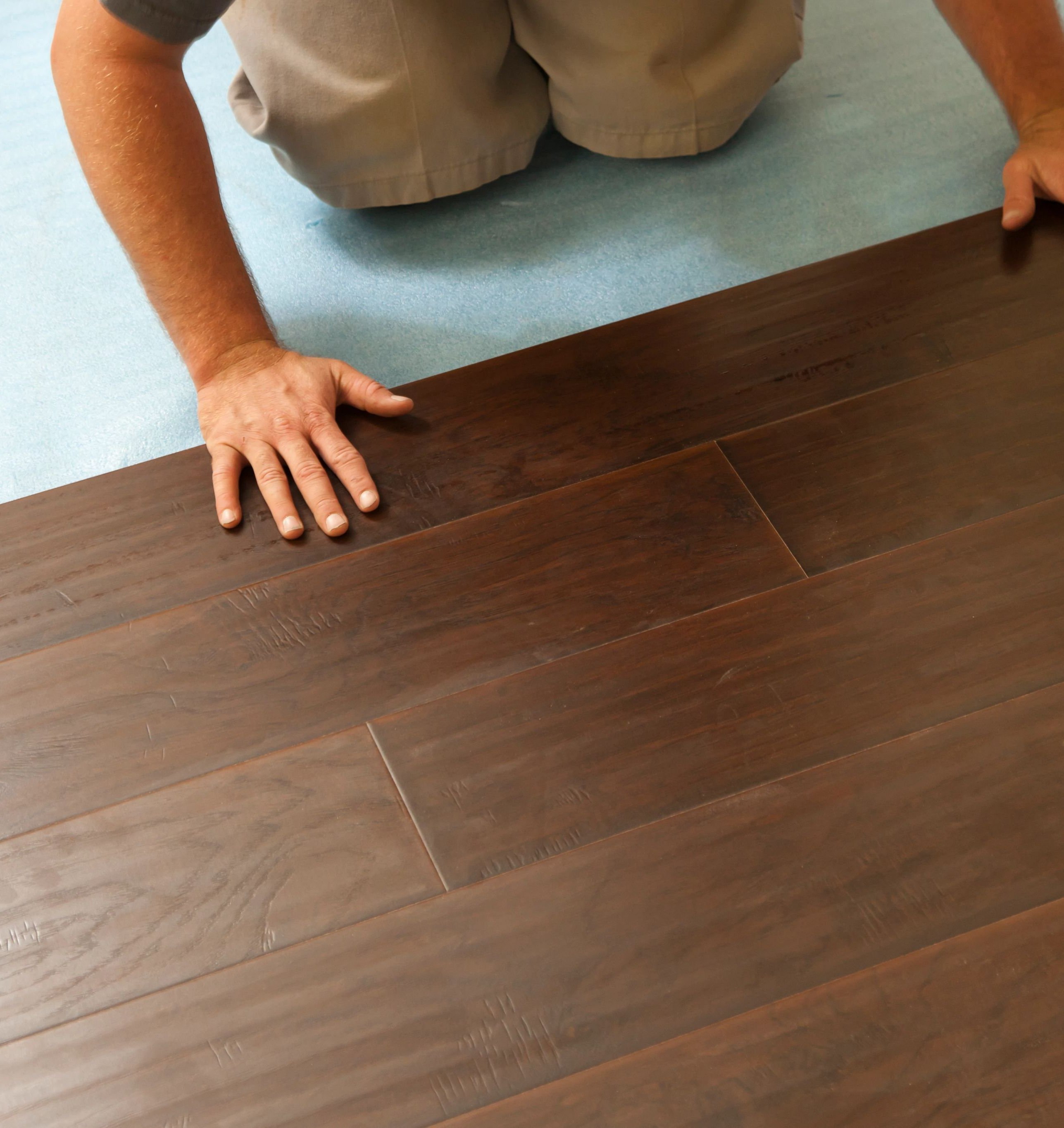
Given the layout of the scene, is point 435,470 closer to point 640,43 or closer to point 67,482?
point 67,482

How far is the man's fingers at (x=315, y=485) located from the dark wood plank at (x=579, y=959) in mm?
462

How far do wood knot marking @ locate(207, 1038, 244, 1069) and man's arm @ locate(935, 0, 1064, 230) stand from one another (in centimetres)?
147

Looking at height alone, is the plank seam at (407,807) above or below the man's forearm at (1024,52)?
below

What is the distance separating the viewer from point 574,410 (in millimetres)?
1321

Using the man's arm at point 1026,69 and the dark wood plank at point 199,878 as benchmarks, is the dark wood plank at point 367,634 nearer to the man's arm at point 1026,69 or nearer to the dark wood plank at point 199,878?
the dark wood plank at point 199,878

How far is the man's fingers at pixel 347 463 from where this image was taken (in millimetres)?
1233

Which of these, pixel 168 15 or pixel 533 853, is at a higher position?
pixel 168 15

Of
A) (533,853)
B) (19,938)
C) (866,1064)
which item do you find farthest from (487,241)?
→ (866,1064)

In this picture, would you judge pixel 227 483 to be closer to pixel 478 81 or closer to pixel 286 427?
pixel 286 427

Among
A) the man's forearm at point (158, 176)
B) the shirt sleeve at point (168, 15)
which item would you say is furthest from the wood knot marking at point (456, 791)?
the shirt sleeve at point (168, 15)

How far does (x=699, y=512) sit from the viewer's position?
1.20m

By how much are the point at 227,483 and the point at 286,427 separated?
0.32ft

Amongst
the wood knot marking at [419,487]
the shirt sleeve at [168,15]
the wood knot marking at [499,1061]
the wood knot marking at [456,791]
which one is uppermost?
the shirt sleeve at [168,15]

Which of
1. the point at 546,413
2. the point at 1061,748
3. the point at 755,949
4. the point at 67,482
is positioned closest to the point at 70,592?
the point at 67,482
